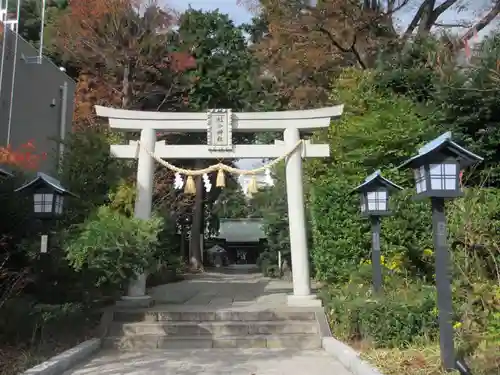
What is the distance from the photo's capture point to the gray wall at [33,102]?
553 inches

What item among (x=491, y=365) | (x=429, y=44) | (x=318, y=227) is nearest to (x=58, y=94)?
(x=318, y=227)

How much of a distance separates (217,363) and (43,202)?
11.7 feet

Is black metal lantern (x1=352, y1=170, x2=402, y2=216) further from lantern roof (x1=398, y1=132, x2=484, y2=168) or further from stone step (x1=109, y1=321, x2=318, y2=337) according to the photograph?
lantern roof (x1=398, y1=132, x2=484, y2=168)

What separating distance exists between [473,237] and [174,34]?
19533 mm

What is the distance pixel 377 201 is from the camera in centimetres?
934

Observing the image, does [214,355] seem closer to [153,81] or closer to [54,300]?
[54,300]

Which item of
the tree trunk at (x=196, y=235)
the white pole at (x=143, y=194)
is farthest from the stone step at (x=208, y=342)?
the tree trunk at (x=196, y=235)

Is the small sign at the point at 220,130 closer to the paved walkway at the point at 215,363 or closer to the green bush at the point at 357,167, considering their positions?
the green bush at the point at 357,167

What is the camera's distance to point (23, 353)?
7336 millimetres

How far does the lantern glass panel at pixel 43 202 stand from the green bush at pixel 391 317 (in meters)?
4.86

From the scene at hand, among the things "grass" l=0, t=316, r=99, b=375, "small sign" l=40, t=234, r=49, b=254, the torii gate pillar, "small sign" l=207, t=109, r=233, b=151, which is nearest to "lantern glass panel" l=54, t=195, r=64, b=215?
"small sign" l=40, t=234, r=49, b=254

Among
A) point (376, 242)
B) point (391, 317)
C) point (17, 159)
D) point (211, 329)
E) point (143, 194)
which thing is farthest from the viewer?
point (17, 159)

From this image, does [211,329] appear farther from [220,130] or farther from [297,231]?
[220,130]

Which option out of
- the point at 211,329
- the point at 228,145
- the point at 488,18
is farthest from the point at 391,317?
the point at 488,18
